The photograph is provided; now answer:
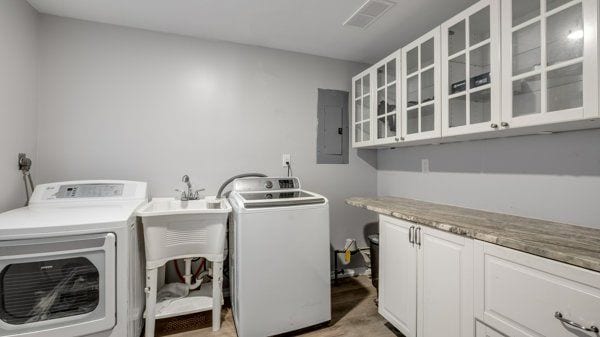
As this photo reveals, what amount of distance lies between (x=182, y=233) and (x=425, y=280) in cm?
156

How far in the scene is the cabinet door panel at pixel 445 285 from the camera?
1.29 meters

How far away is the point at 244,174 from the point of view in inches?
95.3

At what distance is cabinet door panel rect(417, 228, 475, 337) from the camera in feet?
4.25

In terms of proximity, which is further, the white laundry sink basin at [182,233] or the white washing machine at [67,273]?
the white laundry sink basin at [182,233]

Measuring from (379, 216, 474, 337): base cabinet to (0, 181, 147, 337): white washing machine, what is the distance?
1.65 meters

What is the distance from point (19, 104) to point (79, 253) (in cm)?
118

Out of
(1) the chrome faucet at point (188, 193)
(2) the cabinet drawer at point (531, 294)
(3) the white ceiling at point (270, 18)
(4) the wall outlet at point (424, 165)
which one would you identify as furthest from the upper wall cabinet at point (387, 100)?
(1) the chrome faucet at point (188, 193)

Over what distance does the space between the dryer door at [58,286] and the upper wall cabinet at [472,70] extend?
2112 mm

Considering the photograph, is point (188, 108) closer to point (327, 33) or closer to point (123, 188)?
point (123, 188)

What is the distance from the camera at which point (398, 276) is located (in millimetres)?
1767

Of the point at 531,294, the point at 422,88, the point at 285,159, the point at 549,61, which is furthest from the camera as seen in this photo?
the point at 285,159

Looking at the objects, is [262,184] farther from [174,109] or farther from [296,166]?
[174,109]

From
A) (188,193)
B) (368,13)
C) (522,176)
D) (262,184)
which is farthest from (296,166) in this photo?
(522,176)

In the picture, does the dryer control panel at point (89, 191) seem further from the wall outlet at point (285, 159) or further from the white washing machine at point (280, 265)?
Answer: the wall outlet at point (285, 159)
